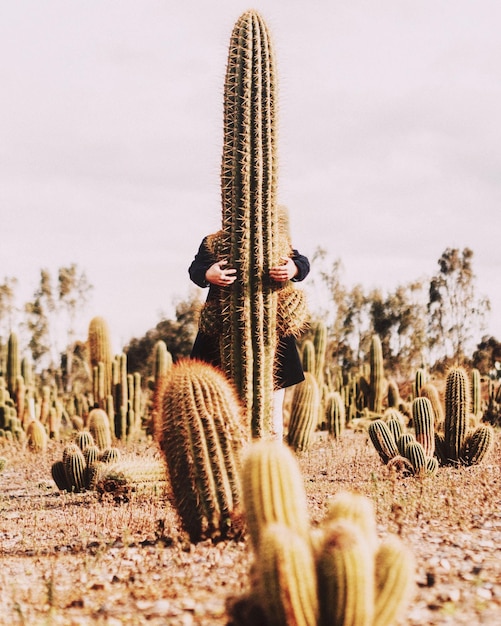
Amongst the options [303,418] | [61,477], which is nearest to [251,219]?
[61,477]

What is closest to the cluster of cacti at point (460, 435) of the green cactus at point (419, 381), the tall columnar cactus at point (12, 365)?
the green cactus at point (419, 381)

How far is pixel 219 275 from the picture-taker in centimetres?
540

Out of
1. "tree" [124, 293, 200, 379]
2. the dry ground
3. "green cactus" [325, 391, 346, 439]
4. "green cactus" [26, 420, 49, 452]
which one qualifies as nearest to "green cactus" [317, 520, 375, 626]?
the dry ground

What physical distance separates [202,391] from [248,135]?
2114 millimetres

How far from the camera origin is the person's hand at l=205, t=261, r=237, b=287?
5.41 meters

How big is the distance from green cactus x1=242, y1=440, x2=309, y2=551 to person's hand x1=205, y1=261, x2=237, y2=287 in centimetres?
241

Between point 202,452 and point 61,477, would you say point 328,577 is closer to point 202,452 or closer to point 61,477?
point 202,452

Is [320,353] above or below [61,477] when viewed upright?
above

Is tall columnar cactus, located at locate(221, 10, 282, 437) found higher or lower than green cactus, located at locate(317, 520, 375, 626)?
higher

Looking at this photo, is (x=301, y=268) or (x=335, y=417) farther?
(x=335, y=417)

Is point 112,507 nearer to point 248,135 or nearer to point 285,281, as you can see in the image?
point 285,281

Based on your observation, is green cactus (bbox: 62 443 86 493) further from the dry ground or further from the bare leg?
the bare leg

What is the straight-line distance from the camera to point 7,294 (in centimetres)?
3450

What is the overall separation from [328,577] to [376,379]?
42.9 feet
